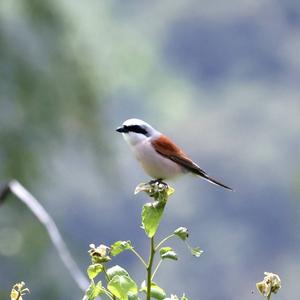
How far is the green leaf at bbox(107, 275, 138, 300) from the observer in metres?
1.52

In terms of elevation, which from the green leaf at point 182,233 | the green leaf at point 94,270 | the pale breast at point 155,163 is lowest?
the green leaf at point 94,270

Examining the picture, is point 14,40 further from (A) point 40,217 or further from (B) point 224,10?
(B) point 224,10

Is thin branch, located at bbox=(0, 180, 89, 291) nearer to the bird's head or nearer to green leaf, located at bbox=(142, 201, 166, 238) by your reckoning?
green leaf, located at bbox=(142, 201, 166, 238)

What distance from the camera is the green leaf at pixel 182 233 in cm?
161

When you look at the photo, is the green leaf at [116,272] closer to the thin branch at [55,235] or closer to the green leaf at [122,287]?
the green leaf at [122,287]

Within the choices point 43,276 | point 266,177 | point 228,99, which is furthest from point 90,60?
point 228,99

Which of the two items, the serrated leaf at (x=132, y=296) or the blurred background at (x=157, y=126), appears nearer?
the serrated leaf at (x=132, y=296)

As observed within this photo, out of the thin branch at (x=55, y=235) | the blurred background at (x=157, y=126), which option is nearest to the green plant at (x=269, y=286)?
the thin branch at (x=55, y=235)

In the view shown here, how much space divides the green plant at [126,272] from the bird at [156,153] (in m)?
0.91

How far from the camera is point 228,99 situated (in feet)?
227

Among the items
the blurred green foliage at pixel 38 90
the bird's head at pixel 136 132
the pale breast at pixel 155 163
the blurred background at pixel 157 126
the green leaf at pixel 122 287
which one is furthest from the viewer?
the blurred background at pixel 157 126

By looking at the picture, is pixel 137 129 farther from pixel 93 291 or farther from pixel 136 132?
pixel 93 291

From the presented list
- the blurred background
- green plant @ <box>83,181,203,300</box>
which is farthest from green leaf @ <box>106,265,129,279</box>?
the blurred background

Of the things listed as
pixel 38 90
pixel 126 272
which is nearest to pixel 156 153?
pixel 126 272
